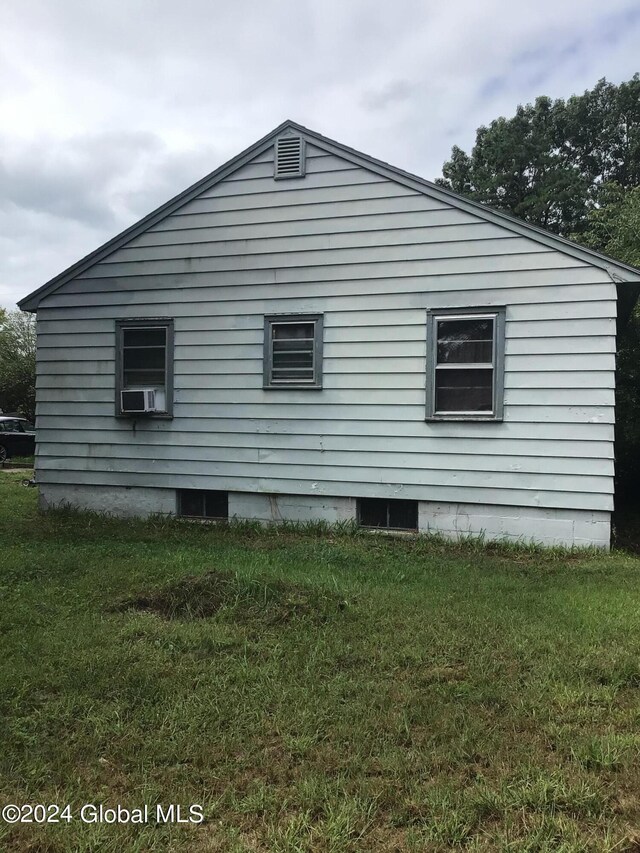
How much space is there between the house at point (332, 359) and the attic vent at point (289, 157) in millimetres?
19

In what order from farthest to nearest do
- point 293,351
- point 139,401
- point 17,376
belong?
point 17,376 → point 139,401 → point 293,351

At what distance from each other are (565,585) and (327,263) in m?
4.74

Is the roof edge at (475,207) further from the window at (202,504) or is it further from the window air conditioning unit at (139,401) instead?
the window at (202,504)

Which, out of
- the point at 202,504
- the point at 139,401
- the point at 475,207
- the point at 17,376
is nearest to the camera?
the point at 475,207

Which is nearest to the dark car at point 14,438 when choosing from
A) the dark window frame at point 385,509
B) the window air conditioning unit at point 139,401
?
the window air conditioning unit at point 139,401

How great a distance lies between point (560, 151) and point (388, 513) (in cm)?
2987

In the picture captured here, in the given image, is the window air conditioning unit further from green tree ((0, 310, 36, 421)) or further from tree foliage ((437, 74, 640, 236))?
tree foliage ((437, 74, 640, 236))

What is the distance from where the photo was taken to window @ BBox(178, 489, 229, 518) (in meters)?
8.38

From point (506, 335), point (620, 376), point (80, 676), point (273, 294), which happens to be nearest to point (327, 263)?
point (273, 294)

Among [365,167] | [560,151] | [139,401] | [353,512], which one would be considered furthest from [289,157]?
[560,151]

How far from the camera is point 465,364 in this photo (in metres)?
7.26

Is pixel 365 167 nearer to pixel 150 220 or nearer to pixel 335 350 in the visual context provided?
A: pixel 335 350

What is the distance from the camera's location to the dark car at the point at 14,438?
19141mm

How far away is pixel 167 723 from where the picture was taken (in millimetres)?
2889
